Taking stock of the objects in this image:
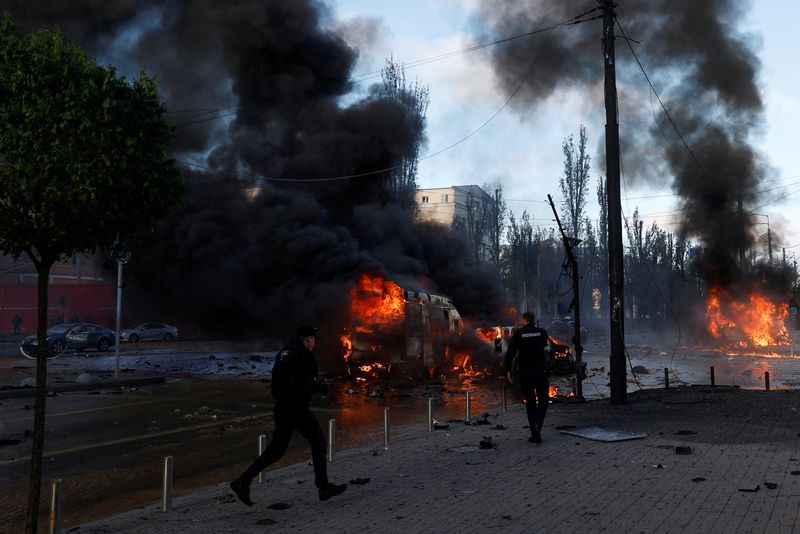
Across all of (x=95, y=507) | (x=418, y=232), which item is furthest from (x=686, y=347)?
(x=95, y=507)

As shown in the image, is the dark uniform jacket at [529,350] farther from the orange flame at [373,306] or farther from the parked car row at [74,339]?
the parked car row at [74,339]

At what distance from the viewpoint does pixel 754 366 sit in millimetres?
26609

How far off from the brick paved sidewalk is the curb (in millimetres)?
9752

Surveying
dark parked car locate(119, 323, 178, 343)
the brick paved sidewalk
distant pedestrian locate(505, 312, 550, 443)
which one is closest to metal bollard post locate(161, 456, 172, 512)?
the brick paved sidewalk

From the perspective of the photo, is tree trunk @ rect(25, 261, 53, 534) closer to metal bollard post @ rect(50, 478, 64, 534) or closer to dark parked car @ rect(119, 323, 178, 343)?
metal bollard post @ rect(50, 478, 64, 534)

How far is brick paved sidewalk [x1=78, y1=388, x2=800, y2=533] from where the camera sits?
549cm

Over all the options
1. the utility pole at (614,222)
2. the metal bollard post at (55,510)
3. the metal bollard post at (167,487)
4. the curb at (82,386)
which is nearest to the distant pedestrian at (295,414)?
the metal bollard post at (167,487)

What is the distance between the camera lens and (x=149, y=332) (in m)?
37.9

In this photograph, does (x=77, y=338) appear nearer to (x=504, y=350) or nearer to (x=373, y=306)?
(x=373, y=306)

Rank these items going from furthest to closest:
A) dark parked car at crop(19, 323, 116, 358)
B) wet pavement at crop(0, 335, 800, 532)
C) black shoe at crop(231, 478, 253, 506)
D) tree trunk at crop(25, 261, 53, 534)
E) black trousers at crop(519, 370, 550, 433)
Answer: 1. dark parked car at crop(19, 323, 116, 358)
2. black trousers at crop(519, 370, 550, 433)
3. wet pavement at crop(0, 335, 800, 532)
4. black shoe at crop(231, 478, 253, 506)
5. tree trunk at crop(25, 261, 53, 534)

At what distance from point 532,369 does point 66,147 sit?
254 inches

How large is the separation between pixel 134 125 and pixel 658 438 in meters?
7.93

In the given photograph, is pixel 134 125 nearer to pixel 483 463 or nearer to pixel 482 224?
pixel 483 463

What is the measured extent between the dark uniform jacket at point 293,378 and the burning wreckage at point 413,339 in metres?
14.3
